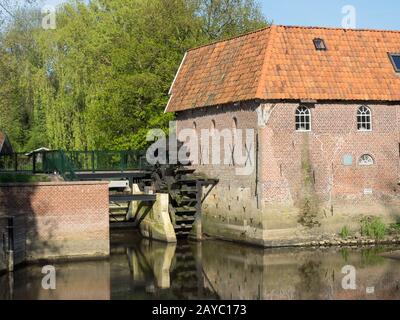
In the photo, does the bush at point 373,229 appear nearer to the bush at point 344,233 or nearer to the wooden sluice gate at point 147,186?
the bush at point 344,233

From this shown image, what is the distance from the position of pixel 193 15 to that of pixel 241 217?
1337cm

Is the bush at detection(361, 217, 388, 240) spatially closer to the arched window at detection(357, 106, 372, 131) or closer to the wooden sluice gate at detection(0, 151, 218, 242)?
the arched window at detection(357, 106, 372, 131)

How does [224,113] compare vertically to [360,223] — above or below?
above

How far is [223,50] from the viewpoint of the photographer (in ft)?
101

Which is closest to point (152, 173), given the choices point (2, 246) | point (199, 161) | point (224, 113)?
point (199, 161)

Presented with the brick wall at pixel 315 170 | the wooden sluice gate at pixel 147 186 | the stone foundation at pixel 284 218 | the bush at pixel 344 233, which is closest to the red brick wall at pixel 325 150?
the brick wall at pixel 315 170

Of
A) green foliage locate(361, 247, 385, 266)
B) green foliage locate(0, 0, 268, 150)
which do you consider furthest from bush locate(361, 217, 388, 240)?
green foliage locate(0, 0, 268, 150)

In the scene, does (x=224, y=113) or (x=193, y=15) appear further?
(x=193, y=15)

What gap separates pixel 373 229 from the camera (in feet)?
89.1

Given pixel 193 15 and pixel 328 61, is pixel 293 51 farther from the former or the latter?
pixel 193 15

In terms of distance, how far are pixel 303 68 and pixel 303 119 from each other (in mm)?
1883

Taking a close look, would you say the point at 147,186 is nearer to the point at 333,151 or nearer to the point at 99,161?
the point at 99,161
